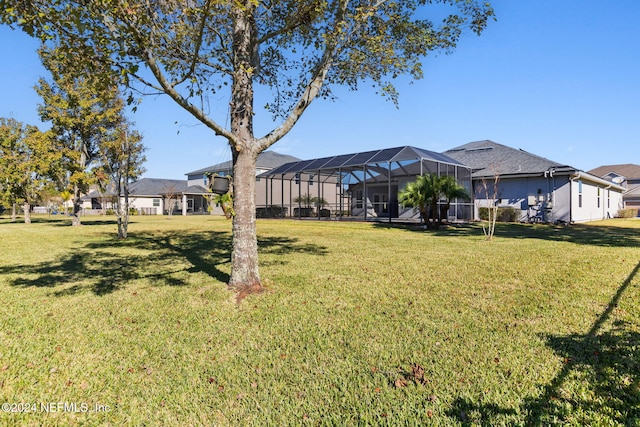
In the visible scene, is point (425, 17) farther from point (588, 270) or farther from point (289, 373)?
point (289, 373)

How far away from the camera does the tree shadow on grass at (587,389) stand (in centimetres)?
212

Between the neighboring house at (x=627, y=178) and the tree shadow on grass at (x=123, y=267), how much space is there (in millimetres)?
40327

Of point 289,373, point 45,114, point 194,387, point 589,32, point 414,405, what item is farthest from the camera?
point 45,114

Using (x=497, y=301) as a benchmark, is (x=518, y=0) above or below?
above

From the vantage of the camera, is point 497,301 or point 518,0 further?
point 518,0

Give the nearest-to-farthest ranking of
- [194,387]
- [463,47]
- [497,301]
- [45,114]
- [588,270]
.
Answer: [194,387] → [497,301] → [588,270] → [463,47] → [45,114]

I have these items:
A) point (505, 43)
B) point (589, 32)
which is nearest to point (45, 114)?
point (505, 43)

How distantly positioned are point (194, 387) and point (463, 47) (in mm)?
7321

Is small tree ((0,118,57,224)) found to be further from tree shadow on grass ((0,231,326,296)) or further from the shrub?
the shrub

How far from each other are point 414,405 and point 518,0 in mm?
8236

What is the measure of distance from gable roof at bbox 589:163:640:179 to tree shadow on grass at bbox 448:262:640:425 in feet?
170

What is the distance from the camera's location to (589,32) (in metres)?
9.94

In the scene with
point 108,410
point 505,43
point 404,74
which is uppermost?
point 505,43

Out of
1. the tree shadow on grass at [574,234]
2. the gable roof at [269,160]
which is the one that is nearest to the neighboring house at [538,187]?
the tree shadow on grass at [574,234]
